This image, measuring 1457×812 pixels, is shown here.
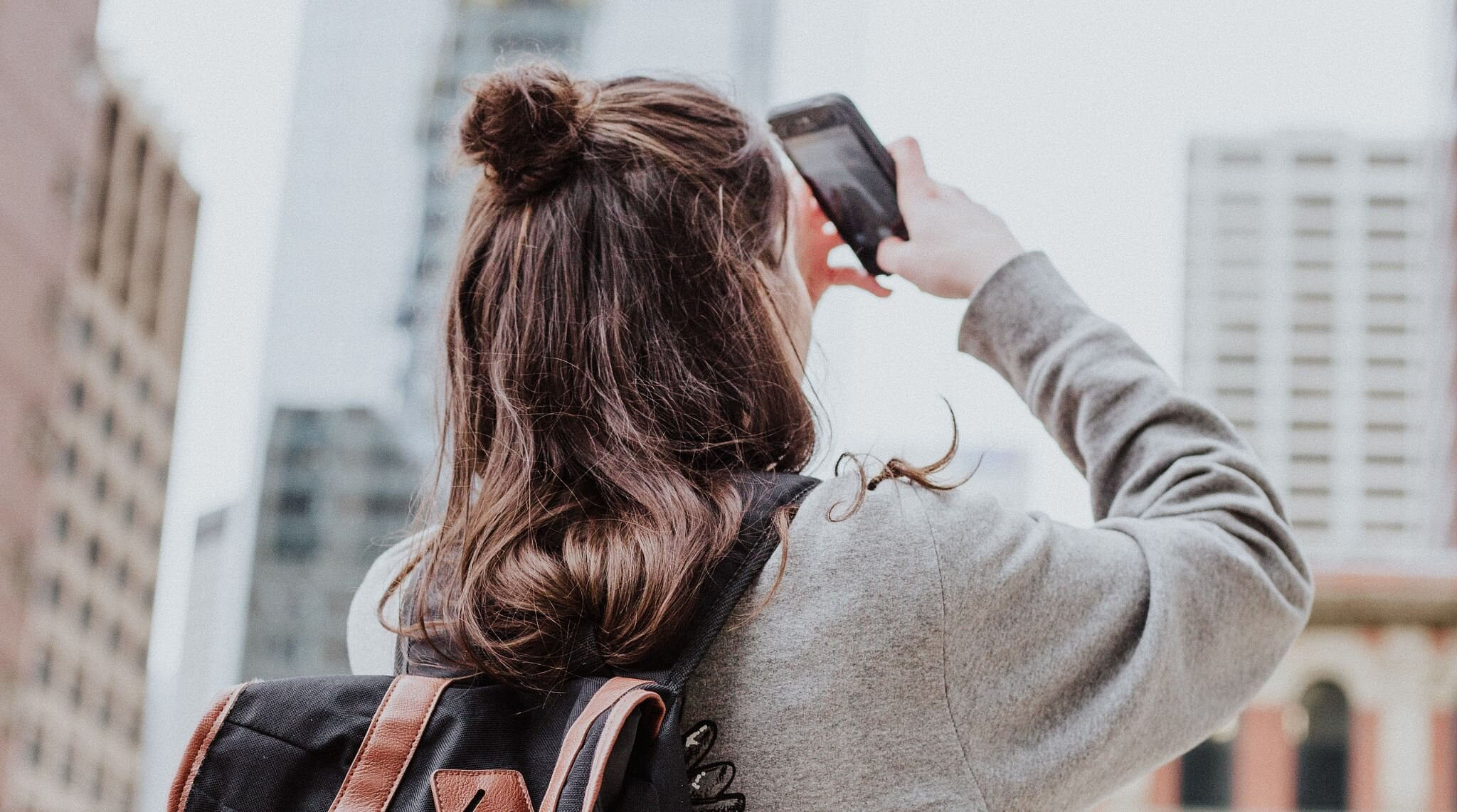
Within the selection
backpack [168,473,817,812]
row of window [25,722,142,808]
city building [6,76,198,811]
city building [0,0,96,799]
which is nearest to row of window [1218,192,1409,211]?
city building [6,76,198,811]

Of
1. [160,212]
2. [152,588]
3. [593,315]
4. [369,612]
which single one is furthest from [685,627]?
[152,588]

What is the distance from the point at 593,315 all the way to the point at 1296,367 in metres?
63.2

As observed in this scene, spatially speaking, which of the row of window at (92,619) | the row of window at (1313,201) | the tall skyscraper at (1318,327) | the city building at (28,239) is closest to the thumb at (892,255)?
the city building at (28,239)

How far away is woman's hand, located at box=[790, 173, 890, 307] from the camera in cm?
85

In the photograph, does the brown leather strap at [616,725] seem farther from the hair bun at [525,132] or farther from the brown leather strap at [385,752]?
the hair bun at [525,132]

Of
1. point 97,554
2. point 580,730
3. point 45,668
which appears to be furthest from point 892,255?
point 97,554

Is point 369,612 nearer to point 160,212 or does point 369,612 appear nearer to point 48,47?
point 48,47

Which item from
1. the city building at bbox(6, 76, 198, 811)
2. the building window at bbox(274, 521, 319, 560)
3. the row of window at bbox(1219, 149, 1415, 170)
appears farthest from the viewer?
the row of window at bbox(1219, 149, 1415, 170)

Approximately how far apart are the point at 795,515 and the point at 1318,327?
63.9m

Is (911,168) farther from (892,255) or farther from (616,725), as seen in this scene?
(616,725)

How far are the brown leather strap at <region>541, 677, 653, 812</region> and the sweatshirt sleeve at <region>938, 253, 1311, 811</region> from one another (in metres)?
0.15

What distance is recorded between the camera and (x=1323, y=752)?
11250 millimetres

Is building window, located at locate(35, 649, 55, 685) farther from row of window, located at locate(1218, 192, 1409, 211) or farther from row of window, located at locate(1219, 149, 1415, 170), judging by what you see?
row of window, located at locate(1219, 149, 1415, 170)

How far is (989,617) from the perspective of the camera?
1.85 ft
